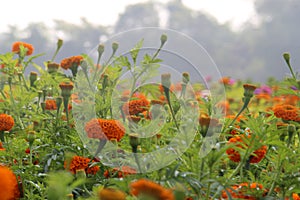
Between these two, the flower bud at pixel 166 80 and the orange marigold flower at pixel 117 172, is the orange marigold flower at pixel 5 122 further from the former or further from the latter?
the flower bud at pixel 166 80

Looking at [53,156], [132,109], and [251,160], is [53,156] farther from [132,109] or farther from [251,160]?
[251,160]

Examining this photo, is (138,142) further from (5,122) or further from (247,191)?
(5,122)

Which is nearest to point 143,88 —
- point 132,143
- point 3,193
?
point 132,143

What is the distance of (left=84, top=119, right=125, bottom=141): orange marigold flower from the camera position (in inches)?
53.3

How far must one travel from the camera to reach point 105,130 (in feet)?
4.44

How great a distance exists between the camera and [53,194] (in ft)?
2.39

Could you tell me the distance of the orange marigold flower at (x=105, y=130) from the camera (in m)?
1.35

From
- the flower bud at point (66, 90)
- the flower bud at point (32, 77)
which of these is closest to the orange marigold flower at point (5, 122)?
the flower bud at point (66, 90)

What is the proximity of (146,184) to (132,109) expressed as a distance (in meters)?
1.05

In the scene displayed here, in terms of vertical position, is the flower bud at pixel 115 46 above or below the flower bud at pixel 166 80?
above

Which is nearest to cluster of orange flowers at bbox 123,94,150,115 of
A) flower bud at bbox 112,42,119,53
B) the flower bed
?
the flower bed

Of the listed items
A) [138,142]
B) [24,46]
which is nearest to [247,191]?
[138,142]

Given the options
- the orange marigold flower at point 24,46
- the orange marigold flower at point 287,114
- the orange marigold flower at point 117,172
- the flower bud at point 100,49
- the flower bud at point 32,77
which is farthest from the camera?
the orange marigold flower at point 24,46

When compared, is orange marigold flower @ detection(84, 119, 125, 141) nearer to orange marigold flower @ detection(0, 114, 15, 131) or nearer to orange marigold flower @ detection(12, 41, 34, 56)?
orange marigold flower @ detection(0, 114, 15, 131)
